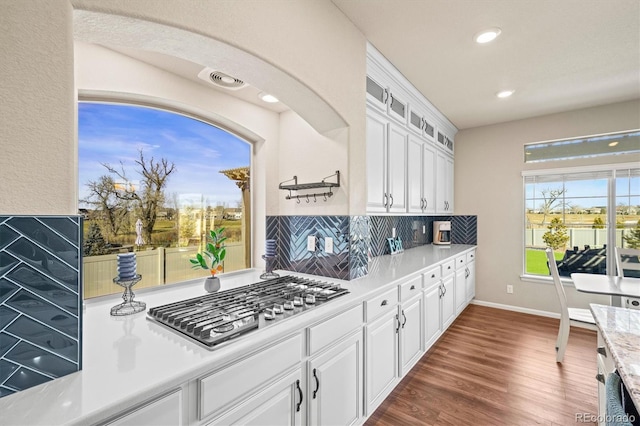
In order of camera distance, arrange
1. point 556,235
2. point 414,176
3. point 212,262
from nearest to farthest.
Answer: point 212,262 < point 414,176 < point 556,235

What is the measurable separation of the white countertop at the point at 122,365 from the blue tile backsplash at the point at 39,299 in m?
0.06

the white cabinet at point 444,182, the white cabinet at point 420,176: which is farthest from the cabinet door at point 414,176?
the white cabinet at point 444,182

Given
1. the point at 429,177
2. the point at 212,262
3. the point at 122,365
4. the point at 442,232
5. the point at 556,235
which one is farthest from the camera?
the point at 442,232

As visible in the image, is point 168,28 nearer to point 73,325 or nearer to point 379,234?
point 73,325

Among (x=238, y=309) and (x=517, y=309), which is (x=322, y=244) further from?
(x=517, y=309)

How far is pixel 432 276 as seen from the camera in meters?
2.83

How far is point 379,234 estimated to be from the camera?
3500 mm

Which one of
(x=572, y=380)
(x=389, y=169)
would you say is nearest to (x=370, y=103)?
(x=389, y=169)

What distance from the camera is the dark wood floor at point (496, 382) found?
2045 mm

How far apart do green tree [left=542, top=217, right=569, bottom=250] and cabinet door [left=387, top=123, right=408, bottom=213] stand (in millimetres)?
2597

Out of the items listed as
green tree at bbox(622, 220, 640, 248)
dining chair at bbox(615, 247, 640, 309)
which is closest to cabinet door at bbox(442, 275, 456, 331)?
dining chair at bbox(615, 247, 640, 309)

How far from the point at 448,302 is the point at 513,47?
2.57 m

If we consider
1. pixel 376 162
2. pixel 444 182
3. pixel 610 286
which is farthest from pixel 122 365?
pixel 444 182

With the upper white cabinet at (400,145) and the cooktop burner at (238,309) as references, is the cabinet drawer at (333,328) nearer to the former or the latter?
the cooktop burner at (238,309)
